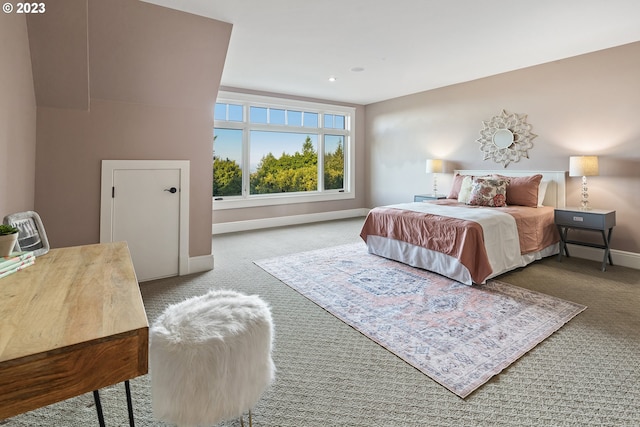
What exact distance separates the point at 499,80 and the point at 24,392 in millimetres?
5827

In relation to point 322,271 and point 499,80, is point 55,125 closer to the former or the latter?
point 322,271

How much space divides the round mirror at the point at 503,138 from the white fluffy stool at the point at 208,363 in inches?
189

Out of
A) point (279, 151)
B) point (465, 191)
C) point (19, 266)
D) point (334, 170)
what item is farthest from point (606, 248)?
point (279, 151)

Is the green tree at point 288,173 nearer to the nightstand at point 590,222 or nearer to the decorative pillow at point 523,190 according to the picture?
the decorative pillow at point 523,190

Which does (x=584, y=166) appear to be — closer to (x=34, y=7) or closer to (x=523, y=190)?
(x=523, y=190)

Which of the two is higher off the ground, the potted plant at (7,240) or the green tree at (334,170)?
the green tree at (334,170)

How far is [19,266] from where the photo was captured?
132cm

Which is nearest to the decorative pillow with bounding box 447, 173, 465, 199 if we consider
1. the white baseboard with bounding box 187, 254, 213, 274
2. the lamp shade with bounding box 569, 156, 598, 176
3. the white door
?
the lamp shade with bounding box 569, 156, 598, 176

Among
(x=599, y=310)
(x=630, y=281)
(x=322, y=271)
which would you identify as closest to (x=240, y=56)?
(x=322, y=271)

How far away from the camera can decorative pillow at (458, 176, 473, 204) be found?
4457mm

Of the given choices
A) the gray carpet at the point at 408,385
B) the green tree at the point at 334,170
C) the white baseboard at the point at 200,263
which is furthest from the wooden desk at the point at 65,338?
the green tree at the point at 334,170

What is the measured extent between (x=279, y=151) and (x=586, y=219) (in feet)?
16.0

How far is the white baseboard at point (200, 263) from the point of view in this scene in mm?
3541

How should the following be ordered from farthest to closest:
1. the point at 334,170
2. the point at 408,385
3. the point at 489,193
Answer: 1. the point at 334,170
2. the point at 489,193
3. the point at 408,385
